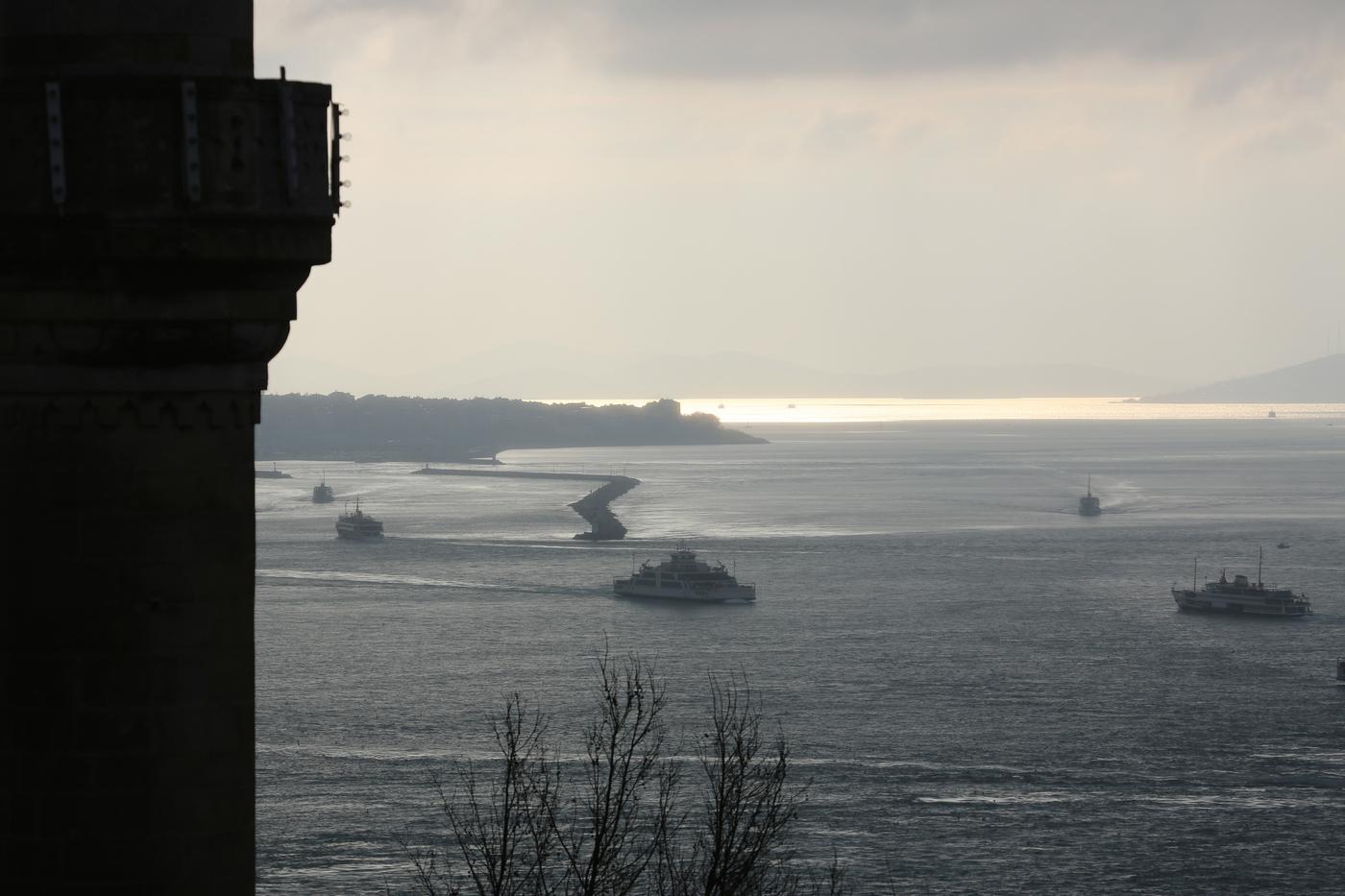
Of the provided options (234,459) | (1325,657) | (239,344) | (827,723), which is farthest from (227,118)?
(1325,657)

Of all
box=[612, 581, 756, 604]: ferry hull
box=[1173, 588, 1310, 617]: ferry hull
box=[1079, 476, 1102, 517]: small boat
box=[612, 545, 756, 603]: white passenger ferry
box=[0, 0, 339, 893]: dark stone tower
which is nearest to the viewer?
box=[0, 0, 339, 893]: dark stone tower

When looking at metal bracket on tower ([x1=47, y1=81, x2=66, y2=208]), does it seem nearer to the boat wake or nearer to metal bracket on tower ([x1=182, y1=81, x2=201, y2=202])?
metal bracket on tower ([x1=182, y1=81, x2=201, y2=202])

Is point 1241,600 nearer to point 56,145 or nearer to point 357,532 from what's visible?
point 357,532

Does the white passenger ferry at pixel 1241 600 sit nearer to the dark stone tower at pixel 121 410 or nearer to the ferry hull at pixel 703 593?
the ferry hull at pixel 703 593

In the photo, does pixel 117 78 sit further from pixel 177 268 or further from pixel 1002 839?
pixel 1002 839

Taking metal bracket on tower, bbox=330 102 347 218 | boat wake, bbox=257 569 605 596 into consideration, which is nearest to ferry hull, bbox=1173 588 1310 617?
boat wake, bbox=257 569 605 596

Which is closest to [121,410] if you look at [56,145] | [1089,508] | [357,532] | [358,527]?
[56,145]
